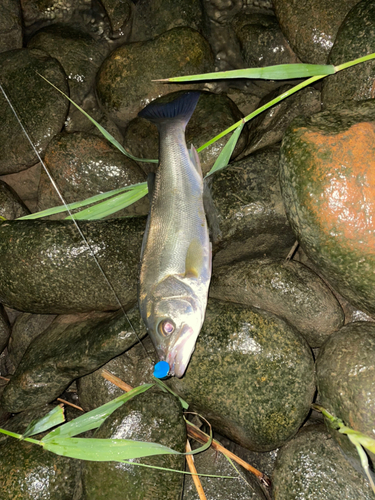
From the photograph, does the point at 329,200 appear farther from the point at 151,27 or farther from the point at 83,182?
the point at 151,27

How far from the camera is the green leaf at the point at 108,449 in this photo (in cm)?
329

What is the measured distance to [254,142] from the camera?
4496 mm

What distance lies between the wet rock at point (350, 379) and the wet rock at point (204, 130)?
2.14 meters

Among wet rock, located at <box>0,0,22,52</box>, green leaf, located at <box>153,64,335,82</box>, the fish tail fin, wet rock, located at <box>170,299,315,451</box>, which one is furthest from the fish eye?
wet rock, located at <box>0,0,22,52</box>

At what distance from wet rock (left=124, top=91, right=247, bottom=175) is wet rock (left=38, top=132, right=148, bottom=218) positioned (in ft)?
1.05

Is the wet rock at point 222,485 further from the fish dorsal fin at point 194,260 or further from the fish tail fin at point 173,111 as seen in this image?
the fish tail fin at point 173,111

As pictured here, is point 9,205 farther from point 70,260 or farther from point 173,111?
point 173,111

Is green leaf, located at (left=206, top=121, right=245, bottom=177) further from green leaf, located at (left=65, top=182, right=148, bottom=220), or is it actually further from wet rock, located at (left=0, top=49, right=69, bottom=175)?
wet rock, located at (left=0, top=49, right=69, bottom=175)

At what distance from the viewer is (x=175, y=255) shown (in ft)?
11.2

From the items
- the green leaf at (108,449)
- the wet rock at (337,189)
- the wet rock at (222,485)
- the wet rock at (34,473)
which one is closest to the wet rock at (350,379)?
the wet rock at (337,189)

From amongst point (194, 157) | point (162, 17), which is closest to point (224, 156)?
point (194, 157)

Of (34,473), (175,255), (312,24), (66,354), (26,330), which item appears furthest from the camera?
(26,330)

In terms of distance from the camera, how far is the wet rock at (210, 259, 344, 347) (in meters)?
3.75

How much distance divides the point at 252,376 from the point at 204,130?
8.39 ft
